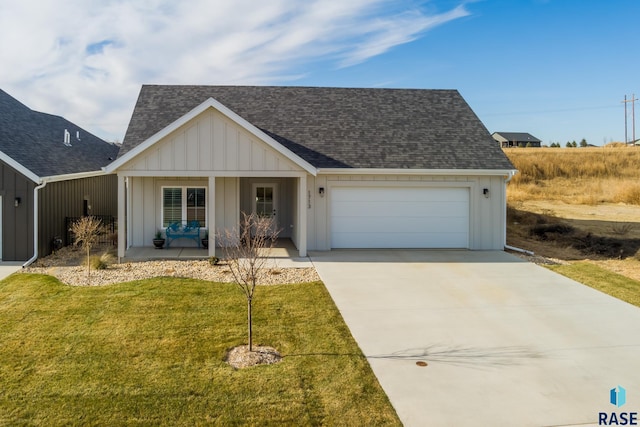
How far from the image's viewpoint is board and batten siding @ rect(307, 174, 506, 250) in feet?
49.8

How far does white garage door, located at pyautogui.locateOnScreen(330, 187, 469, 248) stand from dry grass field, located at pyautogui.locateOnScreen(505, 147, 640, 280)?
9.88 ft

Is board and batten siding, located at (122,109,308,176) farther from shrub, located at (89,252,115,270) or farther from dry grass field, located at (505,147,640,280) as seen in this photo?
dry grass field, located at (505,147,640,280)

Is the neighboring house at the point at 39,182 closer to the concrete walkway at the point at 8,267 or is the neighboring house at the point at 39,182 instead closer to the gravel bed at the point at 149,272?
the concrete walkway at the point at 8,267

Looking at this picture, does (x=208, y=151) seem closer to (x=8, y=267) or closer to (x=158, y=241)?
(x=158, y=241)

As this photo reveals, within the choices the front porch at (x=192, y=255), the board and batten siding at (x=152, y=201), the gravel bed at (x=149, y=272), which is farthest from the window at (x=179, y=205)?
the gravel bed at (x=149, y=272)

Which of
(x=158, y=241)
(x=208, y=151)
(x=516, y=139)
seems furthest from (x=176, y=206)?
(x=516, y=139)

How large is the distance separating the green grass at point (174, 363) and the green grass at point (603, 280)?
630 cm

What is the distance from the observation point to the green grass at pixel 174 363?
5.09 m

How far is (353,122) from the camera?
56.4 feet

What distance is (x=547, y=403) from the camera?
17.8 feet

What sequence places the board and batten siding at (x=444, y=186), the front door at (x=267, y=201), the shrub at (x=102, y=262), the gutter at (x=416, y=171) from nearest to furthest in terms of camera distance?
the shrub at (x=102, y=262) → the gutter at (x=416, y=171) → the board and batten siding at (x=444, y=186) → the front door at (x=267, y=201)

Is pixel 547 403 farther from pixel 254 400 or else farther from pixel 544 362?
pixel 254 400

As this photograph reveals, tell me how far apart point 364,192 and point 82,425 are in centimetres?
1165

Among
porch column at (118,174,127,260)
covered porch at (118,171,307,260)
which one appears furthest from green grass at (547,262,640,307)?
porch column at (118,174,127,260)
